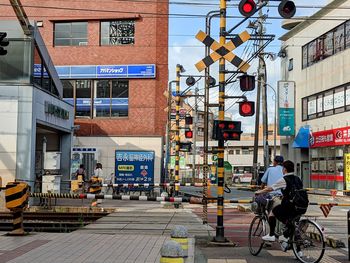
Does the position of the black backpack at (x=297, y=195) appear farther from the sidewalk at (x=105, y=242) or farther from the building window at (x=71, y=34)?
the building window at (x=71, y=34)

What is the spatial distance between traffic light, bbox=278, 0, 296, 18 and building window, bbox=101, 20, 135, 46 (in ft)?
85.1

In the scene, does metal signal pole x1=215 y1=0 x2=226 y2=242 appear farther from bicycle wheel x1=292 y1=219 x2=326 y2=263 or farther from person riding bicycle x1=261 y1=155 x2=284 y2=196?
bicycle wheel x1=292 y1=219 x2=326 y2=263

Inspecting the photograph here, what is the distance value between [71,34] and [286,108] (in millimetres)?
18859

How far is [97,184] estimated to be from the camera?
64.6 ft

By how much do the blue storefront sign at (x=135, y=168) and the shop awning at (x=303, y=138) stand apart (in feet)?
61.4

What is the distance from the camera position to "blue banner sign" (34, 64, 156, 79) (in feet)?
117

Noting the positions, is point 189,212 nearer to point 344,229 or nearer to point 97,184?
point 97,184

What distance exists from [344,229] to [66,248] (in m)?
8.28

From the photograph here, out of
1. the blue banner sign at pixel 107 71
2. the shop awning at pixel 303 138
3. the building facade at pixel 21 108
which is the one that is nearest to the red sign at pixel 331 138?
the shop awning at pixel 303 138

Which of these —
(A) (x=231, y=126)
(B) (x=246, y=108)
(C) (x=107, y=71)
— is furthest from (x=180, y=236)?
(C) (x=107, y=71)

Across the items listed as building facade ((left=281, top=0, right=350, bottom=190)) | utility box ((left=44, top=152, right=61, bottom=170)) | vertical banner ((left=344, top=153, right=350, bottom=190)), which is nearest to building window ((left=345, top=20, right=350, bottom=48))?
building facade ((left=281, top=0, right=350, bottom=190))

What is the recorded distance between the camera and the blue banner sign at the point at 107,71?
35.8m

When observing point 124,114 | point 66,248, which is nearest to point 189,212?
point 66,248

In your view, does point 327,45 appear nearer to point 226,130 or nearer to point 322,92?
point 322,92
